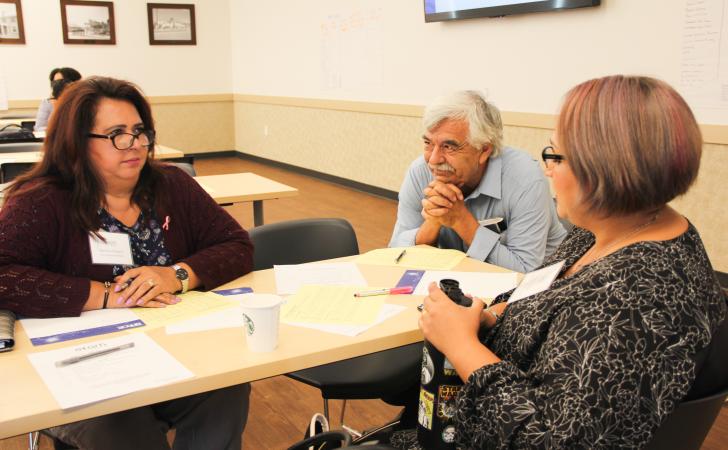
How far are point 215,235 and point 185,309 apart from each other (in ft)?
1.31

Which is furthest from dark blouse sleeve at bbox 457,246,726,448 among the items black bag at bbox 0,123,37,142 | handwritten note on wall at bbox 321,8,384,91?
handwritten note on wall at bbox 321,8,384,91

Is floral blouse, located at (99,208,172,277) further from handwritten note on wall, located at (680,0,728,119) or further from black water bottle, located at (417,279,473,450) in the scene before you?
handwritten note on wall, located at (680,0,728,119)

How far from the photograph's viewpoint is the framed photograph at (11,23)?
7.79 m

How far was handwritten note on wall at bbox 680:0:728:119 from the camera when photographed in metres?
3.42

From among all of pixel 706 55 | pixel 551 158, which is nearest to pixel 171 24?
pixel 706 55

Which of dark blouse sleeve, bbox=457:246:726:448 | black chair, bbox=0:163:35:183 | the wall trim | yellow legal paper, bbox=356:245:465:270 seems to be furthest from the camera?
the wall trim

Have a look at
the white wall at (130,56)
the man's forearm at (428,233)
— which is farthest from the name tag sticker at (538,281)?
the white wall at (130,56)

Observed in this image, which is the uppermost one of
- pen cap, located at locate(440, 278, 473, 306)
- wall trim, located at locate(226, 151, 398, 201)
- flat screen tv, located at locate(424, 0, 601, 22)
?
flat screen tv, located at locate(424, 0, 601, 22)

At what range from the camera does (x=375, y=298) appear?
1626mm

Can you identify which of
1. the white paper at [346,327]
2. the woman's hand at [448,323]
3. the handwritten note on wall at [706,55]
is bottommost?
the white paper at [346,327]

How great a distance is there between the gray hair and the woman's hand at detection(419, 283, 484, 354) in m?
0.97

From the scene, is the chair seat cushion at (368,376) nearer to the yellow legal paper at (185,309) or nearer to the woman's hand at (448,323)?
the yellow legal paper at (185,309)

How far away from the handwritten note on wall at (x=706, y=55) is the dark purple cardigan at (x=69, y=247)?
9.56ft

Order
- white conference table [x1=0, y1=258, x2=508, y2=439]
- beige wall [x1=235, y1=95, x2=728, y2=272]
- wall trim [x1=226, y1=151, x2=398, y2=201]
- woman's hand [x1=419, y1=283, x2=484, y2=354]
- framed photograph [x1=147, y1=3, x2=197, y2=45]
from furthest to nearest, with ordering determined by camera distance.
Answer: framed photograph [x1=147, y1=3, x2=197, y2=45] < wall trim [x1=226, y1=151, x2=398, y2=201] < beige wall [x1=235, y1=95, x2=728, y2=272] < woman's hand [x1=419, y1=283, x2=484, y2=354] < white conference table [x1=0, y1=258, x2=508, y2=439]
